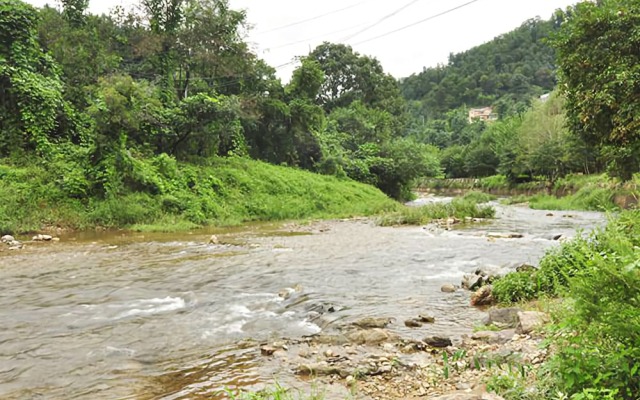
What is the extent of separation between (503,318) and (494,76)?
12105cm

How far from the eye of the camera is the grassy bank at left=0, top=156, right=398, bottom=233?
15633 millimetres

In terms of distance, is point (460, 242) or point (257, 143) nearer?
point (460, 242)

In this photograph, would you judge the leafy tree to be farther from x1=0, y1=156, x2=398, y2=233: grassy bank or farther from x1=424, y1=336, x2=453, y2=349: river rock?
x1=424, y1=336, x2=453, y2=349: river rock

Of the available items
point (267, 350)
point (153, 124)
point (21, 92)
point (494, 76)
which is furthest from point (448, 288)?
point (494, 76)

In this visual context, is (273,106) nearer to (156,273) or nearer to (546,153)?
(156,273)

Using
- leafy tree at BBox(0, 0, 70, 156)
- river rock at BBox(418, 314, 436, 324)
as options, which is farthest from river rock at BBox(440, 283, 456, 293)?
leafy tree at BBox(0, 0, 70, 156)

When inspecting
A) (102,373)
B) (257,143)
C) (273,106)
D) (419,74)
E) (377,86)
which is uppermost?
(419,74)

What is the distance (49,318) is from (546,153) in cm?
3944

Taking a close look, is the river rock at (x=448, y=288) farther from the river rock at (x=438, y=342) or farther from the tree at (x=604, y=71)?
the tree at (x=604, y=71)

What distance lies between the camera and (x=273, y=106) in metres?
28.7

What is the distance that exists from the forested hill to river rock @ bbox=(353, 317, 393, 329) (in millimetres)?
103722

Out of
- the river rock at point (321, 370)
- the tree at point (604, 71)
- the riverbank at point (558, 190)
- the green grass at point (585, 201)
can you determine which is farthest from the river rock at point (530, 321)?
the green grass at point (585, 201)

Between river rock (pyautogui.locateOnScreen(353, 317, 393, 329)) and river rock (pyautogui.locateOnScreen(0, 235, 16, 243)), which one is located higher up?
river rock (pyautogui.locateOnScreen(0, 235, 16, 243))

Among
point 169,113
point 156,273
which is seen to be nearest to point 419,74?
point 169,113
